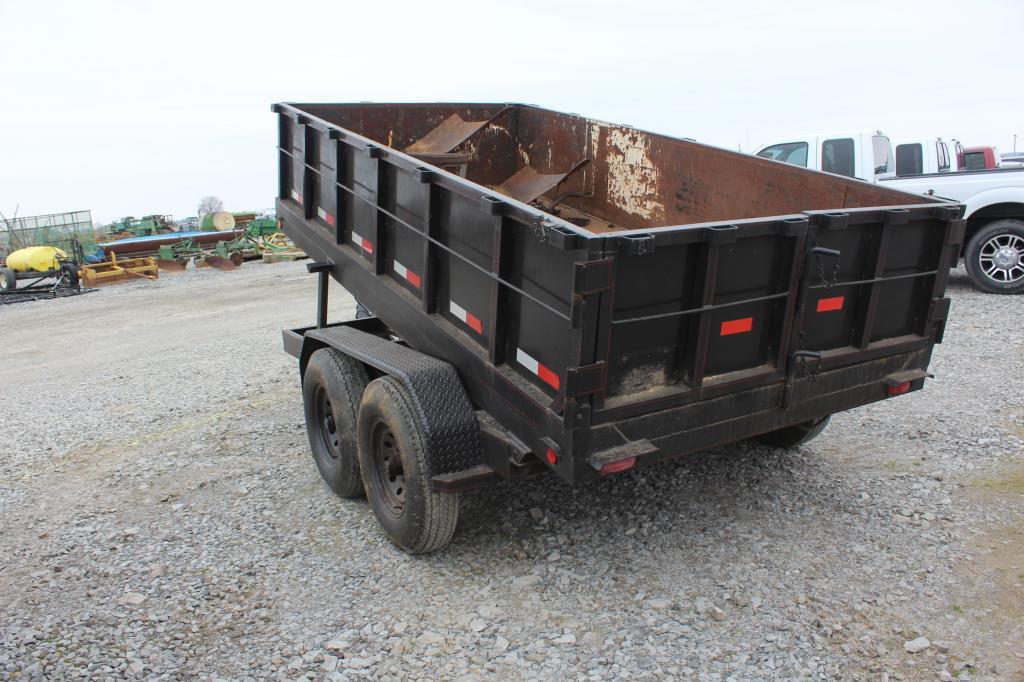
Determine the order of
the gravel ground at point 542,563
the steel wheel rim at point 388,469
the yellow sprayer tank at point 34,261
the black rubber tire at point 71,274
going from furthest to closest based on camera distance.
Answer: the yellow sprayer tank at point 34,261 < the black rubber tire at point 71,274 < the steel wheel rim at point 388,469 < the gravel ground at point 542,563

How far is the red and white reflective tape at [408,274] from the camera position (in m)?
4.24

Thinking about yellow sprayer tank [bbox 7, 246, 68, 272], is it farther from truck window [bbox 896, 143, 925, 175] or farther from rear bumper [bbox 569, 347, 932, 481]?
rear bumper [bbox 569, 347, 932, 481]

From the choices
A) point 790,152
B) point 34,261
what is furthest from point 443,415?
point 34,261

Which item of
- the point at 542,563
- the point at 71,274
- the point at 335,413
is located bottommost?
the point at 71,274

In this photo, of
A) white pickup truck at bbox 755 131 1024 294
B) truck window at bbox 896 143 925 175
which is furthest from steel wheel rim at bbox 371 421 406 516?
truck window at bbox 896 143 925 175

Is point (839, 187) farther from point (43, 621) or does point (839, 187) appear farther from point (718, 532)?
point (43, 621)

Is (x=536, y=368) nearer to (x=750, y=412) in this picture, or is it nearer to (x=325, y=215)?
(x=750, y=412)

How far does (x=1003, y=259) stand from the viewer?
8.86m

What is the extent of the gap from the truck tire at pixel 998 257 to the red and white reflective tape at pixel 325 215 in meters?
7.55

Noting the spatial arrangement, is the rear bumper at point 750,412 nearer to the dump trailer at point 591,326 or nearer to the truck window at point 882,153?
the dump trailer at point 591,326

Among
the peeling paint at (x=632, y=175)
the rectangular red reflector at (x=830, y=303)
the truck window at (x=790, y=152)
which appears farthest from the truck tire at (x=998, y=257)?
the rectangular red reflector at (x=830, y=303)

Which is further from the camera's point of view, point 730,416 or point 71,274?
point 71,274

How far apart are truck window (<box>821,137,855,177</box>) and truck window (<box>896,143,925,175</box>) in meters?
1.55

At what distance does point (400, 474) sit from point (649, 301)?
168 centimetres
